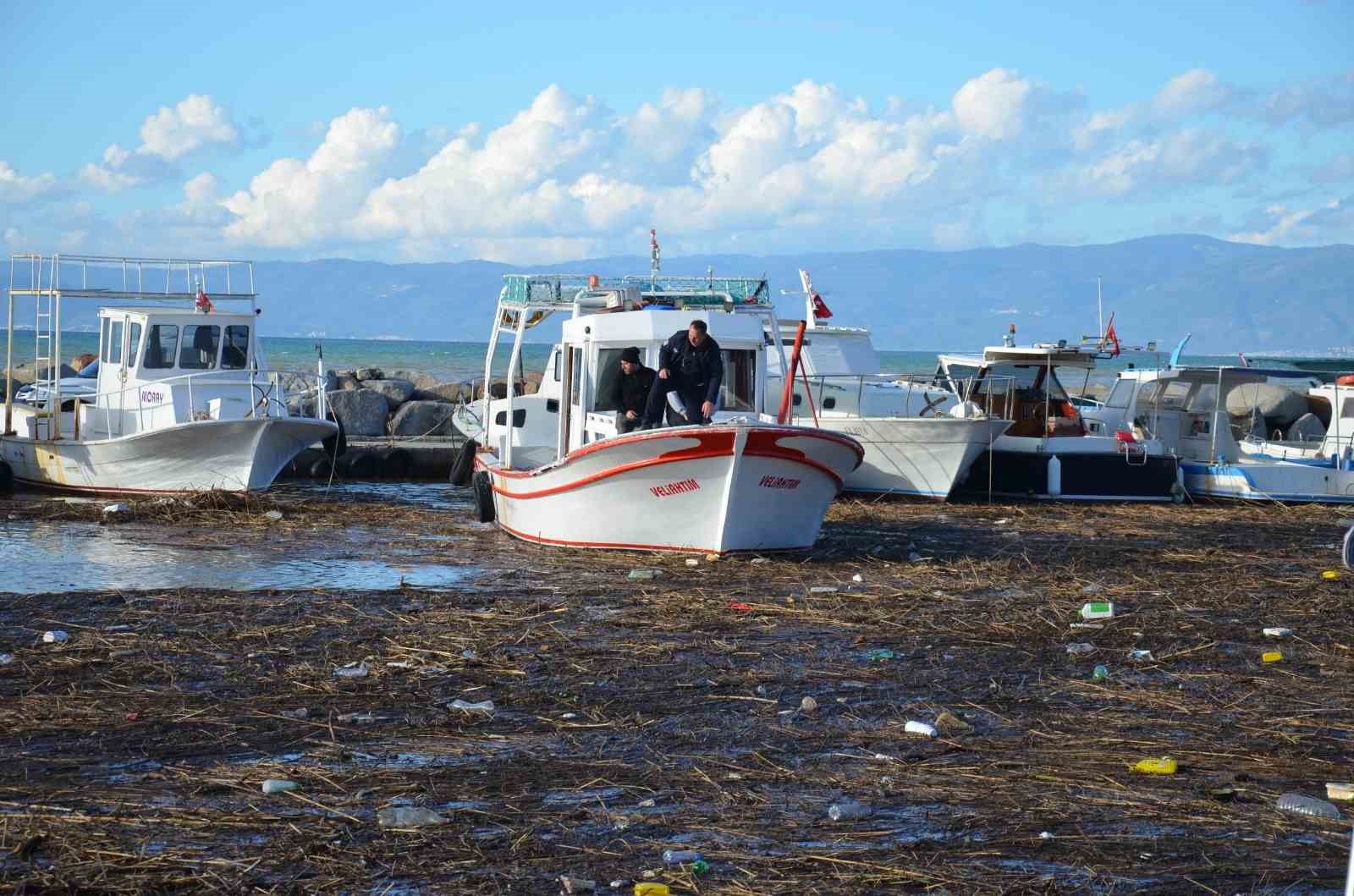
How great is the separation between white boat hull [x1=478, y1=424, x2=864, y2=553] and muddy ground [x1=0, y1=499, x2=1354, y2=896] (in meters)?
0.78

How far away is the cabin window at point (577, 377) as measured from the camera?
1452 centimetres

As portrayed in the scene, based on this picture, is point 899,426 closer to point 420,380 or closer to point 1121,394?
point 1121,394

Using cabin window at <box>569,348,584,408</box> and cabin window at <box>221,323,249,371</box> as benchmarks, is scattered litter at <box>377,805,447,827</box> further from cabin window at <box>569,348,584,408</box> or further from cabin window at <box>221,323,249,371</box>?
cabin window at <box>221,323,249,371</box>

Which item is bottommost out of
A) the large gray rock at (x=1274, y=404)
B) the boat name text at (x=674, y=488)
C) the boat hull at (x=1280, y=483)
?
the boat hull at (x=1280, y=483)

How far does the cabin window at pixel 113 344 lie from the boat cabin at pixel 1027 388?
38.1 feet

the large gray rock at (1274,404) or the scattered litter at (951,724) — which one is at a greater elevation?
the large gray rock at (1274,404)

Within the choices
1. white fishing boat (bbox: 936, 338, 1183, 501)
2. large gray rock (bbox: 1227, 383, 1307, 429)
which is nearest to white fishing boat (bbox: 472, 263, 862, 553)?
white fishing boat (bbox: 936, 338, 1183, 501)

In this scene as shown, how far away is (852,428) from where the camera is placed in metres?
19.9

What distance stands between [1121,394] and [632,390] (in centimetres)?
1076

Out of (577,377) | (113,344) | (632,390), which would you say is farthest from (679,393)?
(113,344)

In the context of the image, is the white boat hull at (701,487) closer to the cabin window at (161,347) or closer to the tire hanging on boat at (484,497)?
the tire hanging on boat at (484,497)

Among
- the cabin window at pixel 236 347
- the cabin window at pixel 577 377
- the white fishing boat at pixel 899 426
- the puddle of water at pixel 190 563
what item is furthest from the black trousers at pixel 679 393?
the cabin window at pixel 236 347

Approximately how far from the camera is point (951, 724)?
7031 mm

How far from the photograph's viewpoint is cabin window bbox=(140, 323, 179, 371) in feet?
66.8
